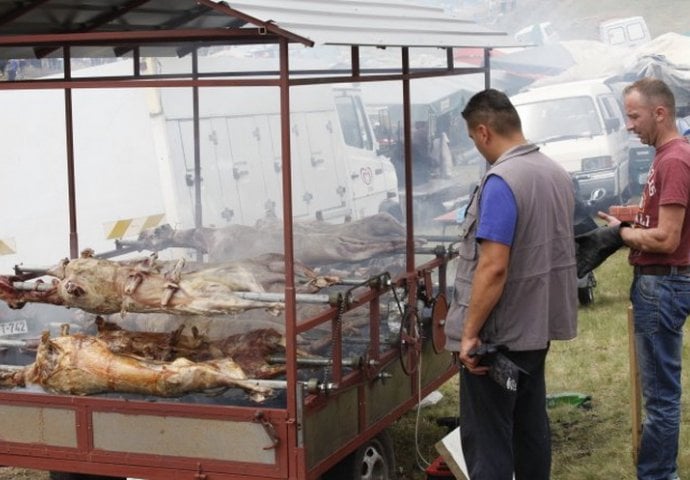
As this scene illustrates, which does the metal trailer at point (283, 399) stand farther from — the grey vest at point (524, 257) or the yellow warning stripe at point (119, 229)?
the yellow warning stripe at point (119, 229)

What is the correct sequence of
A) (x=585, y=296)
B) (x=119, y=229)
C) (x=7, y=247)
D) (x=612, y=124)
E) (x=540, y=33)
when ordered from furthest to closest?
(x=540, y=33)
(x=612, y=124)
(x=585, y=296)
(x=119, y=229)
(x=7, y=247)

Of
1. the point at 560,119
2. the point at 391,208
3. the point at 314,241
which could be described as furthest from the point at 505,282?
the point at 560,119

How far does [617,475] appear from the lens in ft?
22.1

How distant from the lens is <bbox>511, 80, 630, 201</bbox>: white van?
1611 centimetres

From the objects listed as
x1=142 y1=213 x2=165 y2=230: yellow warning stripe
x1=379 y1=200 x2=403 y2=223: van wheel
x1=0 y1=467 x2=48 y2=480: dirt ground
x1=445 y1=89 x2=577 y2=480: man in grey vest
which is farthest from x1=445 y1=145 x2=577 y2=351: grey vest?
x1=142 y1=213 x2=165 y2=230: yellow warning stripe

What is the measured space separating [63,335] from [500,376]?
222 cm

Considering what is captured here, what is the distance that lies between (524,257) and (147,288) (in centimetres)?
199

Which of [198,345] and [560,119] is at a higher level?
[560,119]

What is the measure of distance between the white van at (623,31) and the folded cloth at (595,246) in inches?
656

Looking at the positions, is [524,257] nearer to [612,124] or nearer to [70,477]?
[70,477]

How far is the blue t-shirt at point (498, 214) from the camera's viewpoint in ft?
15.8

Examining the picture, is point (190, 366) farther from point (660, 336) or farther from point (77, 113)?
point (77, 113)

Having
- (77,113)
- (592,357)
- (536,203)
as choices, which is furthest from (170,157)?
(536,203)

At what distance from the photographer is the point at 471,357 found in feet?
16.1
